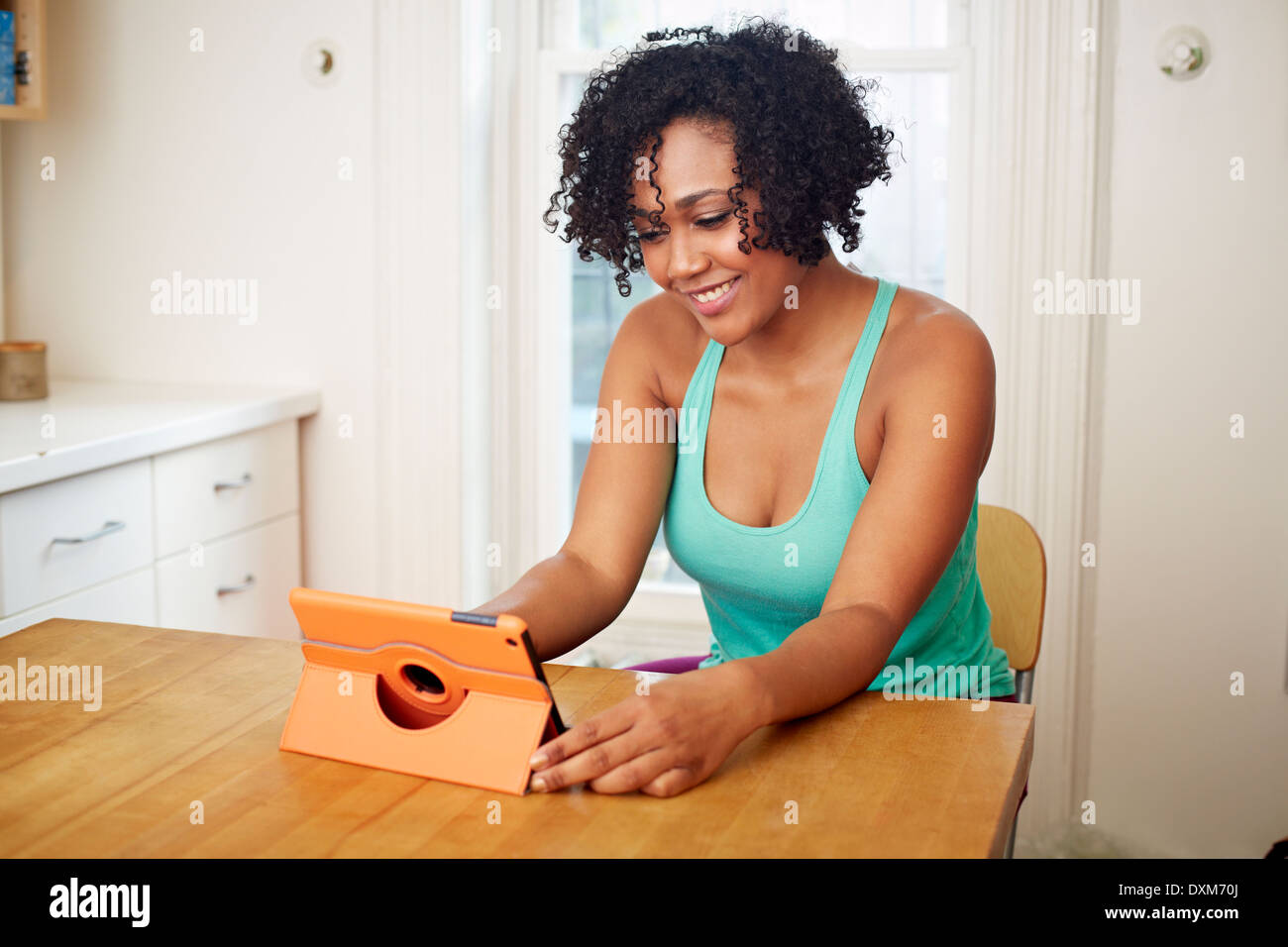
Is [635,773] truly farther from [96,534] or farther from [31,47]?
[31,47]

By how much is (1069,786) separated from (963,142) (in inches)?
49.3

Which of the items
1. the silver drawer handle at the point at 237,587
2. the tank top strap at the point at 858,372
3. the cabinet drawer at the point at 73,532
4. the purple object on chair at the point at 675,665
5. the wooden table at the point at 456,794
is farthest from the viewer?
the silver drawer handle at the point at 237,587

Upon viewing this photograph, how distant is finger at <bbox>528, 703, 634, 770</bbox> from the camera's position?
966 millimetres

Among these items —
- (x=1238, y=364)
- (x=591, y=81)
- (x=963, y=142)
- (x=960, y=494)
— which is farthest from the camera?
(x=963, y=142)

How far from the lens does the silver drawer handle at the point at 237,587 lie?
2455mm

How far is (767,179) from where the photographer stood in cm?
131

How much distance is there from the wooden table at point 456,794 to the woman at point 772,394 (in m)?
0.10

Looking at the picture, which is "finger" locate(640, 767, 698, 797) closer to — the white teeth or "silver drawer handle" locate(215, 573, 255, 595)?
the white teeth

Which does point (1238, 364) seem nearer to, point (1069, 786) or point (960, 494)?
point (1069, 786)

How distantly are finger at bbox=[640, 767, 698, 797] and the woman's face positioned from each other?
1.89 feet

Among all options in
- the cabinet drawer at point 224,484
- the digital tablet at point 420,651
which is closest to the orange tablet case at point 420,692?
the digital tablet at point 420,651

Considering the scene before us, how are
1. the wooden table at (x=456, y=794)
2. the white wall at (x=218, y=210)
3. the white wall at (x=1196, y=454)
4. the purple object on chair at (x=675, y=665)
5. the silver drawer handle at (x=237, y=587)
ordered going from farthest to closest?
the white wall at (x=218, y=210), the silver drawer handle at (x=237, y=587), the white wall at (x=1196, y=454), the purple object on chair at (x=675, y=665), the wooden table at (x=456, y=794)

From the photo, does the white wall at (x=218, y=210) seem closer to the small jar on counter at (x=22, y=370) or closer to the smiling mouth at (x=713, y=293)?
the small jar on counter at (x=22, y=370)
